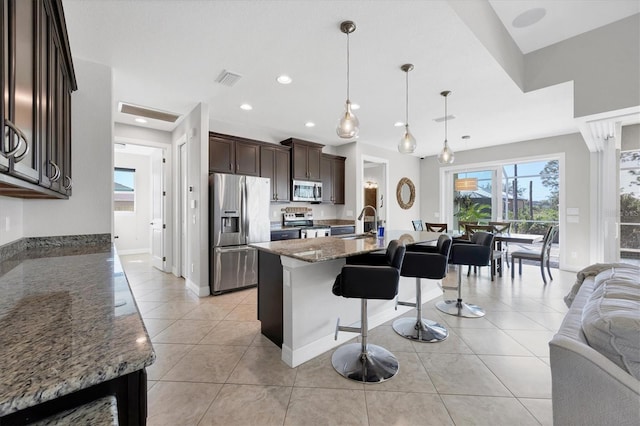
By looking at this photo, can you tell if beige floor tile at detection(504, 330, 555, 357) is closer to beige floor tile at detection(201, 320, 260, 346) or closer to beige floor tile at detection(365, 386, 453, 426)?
beige floor tile at detection(365, 386, 453, 426)

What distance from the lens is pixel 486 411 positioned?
65.5 inches

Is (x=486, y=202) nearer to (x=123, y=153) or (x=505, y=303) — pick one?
(x=505, y=303)

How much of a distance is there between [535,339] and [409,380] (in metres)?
1.51

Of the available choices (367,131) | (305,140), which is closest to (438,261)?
(367,131)

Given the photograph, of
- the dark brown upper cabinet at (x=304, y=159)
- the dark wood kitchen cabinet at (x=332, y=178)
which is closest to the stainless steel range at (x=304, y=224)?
the dark wood kitchen cabinet at (x=332, y=178)

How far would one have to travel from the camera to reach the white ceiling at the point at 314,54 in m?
2.07

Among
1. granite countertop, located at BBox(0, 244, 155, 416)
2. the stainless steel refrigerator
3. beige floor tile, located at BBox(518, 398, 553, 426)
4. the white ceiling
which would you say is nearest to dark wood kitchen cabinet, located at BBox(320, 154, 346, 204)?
the white ceiling

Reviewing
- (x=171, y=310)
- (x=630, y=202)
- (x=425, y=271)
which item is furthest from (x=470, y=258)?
(x=171, y=310)

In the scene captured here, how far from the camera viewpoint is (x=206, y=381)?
76.1 inches

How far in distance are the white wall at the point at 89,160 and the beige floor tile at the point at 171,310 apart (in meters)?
1.11

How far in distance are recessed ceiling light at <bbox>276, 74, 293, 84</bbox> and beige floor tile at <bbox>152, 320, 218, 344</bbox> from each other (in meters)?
2.79

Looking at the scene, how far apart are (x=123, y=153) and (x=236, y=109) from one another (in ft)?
16.2

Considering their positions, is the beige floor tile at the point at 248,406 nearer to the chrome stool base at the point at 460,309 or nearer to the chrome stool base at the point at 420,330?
the chrome stool base at the point at 420,330

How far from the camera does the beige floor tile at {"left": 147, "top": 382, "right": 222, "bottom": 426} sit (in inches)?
62.9
